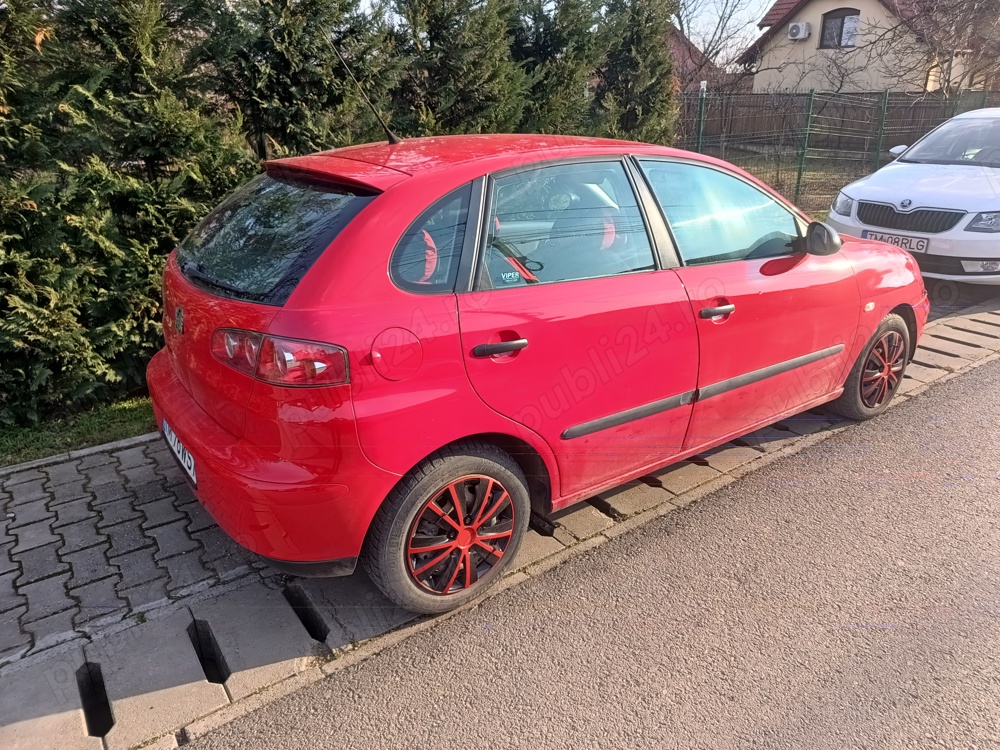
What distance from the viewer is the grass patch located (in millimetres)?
3941

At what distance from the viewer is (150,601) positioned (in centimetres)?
279

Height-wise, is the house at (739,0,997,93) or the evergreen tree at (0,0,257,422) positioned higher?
the house at (739,0,997,93)

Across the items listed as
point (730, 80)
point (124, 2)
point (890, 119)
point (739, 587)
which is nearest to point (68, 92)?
point (124, 2)

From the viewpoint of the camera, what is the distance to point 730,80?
26172 mm

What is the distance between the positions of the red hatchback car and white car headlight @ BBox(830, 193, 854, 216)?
4172mm

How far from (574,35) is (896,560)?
18.6 ft

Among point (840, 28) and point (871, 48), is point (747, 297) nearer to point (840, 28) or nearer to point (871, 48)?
point (871, 48)

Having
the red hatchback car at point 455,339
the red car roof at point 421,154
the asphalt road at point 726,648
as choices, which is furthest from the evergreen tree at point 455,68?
the asphalt road at point 726,648

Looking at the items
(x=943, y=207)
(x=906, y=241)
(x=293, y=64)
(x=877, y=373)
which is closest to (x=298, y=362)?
(x=293, y=64)

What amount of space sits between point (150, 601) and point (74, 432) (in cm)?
186

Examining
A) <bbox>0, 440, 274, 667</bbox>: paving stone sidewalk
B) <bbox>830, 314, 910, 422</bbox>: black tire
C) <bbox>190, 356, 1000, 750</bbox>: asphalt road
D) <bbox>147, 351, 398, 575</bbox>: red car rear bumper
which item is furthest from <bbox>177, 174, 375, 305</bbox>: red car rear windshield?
<bbox>830, 314, 910, 422</bbox>: black tire

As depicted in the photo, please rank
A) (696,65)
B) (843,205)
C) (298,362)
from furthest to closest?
(696,65) < (843,205) < (298,362)

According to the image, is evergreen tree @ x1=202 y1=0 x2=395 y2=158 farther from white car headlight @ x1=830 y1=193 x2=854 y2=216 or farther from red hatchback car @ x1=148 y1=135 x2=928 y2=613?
white car headlight @ x1=830 y1=193 x2=854 y2=216

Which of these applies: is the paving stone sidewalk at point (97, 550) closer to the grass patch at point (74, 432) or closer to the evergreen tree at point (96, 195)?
the grass patch at point (74, 432)
